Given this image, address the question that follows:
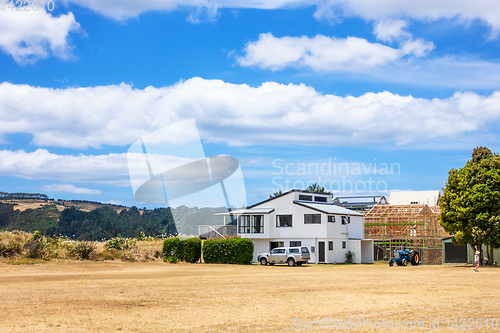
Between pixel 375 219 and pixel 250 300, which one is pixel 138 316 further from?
pixel 375 219

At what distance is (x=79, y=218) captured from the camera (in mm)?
100312

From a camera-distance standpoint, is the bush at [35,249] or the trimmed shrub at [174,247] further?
the trimmed shrub at [174,247]

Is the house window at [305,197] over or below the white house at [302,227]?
over

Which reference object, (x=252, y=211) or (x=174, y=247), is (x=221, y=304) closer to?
(x=174, y=247)

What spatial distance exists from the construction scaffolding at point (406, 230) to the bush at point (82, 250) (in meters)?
30.5

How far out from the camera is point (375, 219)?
63.0 meters

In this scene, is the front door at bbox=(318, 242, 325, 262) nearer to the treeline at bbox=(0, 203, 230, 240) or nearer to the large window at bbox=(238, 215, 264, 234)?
the large window at bbox=(238, 215, 264, 234)

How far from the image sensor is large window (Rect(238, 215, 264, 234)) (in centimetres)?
5547

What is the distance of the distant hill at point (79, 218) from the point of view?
89.1m

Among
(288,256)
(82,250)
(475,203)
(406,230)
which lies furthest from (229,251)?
(406,230)

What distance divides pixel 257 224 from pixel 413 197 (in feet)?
130

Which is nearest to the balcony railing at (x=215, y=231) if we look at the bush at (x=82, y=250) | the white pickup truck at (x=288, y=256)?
the white pickup truck at (x=288, y=256)

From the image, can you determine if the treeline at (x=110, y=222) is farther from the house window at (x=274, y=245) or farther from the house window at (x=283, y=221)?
the house window at (x=283, y=221)

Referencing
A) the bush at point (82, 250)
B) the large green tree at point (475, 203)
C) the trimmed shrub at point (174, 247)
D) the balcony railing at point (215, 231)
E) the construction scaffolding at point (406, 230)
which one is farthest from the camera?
the construction scaffolding at point (406, 230)
